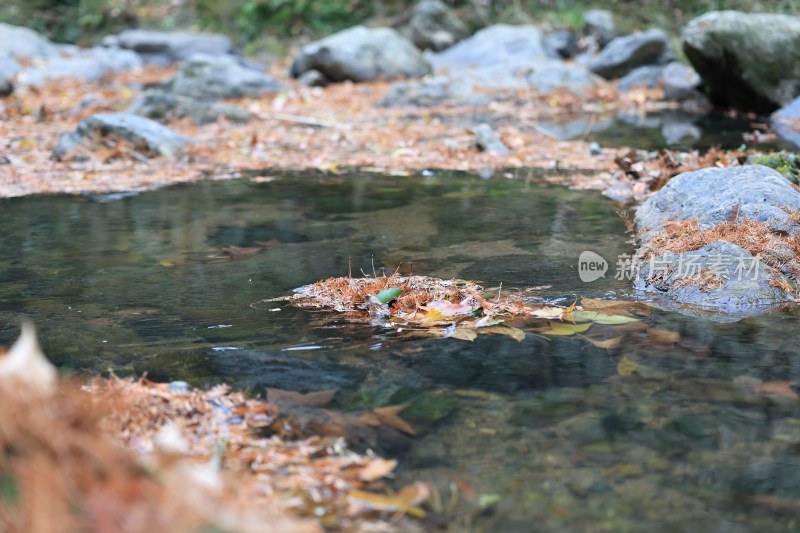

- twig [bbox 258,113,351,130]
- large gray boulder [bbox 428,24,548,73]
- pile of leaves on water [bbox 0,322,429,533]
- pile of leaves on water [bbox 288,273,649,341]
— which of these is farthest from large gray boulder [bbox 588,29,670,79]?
pile of leaves on water [bbox 0,322,429,533]

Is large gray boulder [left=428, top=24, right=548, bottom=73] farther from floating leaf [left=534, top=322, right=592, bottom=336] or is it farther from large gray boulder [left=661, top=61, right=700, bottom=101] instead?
floating leaf [left=534, top=322, right=592, bottom=336]

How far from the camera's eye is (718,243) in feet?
13.8

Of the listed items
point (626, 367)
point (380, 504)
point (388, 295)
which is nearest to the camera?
point (380, 504)

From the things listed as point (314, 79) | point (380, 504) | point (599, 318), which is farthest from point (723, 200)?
point (314, 79)

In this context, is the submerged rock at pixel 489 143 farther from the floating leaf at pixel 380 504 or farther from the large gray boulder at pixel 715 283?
the floating leaf at pixel 380 504

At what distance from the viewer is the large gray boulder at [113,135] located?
8.42 m

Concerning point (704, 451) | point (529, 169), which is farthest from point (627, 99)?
point (704, 451)

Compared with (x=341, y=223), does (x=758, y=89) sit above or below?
above

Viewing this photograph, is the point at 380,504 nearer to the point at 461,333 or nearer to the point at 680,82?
the point at 461,333

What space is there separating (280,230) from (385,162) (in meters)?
2.99

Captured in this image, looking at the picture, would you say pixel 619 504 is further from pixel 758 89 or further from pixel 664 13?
pixel 664 13

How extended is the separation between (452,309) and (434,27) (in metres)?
16.1

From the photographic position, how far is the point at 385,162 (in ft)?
27.9

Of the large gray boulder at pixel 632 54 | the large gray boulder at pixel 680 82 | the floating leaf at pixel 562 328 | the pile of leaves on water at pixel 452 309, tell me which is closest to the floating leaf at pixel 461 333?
the pile of leaves on water at pixel 452 309
